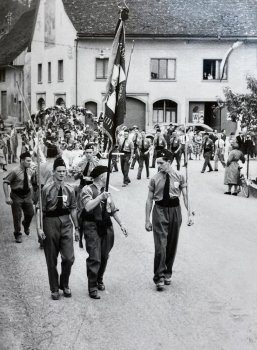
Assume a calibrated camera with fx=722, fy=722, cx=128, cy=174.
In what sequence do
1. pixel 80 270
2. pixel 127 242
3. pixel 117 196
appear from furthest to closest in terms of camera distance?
pixel 117 196 < pixel 127 242 < pixel 80 270

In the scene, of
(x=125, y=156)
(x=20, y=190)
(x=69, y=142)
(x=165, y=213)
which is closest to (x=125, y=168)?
(x=125, y=156)

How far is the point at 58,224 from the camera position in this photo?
30.4ft

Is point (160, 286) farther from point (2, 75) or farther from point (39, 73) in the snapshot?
point (2, 75)

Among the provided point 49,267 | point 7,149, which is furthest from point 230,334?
point 7,149

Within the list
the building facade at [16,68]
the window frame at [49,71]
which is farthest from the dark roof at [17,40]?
the window frame at [49,71]

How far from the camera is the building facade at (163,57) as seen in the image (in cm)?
4491

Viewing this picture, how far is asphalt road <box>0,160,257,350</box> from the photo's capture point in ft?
24.4

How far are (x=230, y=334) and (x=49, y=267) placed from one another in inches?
105

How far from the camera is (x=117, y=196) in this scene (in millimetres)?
19859

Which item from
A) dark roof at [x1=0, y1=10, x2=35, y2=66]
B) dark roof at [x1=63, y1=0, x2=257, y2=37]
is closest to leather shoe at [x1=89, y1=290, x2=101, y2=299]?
dark roof at [x1=63, y1=0, x2=257, y2=37]

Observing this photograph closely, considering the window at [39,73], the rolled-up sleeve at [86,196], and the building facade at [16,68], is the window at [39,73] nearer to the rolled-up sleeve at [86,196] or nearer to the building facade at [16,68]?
the building facade at [16,68]

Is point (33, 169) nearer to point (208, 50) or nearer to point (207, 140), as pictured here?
point (207, 140)

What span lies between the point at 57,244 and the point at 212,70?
1481 inches

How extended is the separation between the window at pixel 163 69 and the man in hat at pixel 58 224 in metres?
36.7
